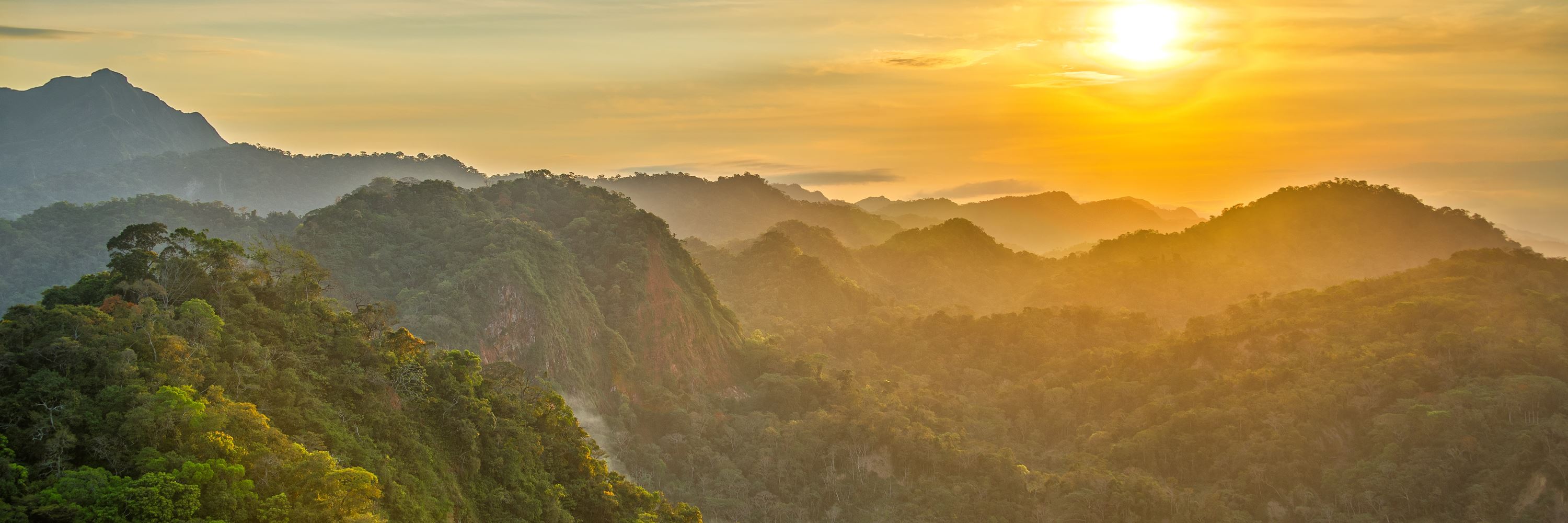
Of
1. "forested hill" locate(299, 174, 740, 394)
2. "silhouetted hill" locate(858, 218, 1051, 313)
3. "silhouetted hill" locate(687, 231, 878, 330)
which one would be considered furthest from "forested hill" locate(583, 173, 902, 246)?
"forested hill" locate(299, 174, 740, 394)

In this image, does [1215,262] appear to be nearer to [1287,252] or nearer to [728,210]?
[1287,252]

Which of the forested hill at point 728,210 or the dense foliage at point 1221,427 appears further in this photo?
the forested hill at point 728,210

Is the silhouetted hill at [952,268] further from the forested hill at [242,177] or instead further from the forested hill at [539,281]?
the forested hill at [242,177]

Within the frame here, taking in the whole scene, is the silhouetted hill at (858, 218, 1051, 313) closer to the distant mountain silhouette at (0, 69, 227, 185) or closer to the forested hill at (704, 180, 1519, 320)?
the forested hill at (704, 180, 1519, 320)

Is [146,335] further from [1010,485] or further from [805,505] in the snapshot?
[1010,485]

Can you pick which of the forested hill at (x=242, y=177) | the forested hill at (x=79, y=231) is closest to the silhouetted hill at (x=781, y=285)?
the forested hill at (x=79, y=231)

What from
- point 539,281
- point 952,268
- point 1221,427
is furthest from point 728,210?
point 1221,427
